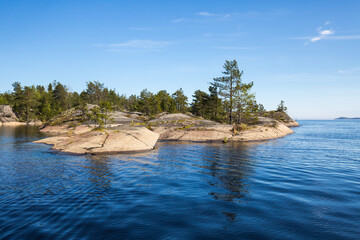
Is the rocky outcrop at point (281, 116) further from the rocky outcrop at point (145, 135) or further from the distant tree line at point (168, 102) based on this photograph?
the rocky outcrop at point (145, 135)

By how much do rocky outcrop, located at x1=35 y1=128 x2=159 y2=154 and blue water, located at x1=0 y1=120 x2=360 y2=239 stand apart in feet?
14.1

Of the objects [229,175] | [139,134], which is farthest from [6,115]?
[229,175]

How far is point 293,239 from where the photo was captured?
5750 mm

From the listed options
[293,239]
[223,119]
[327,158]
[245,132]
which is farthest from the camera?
[223,119]

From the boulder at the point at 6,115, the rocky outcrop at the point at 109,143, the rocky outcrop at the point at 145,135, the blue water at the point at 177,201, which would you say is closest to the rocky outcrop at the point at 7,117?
the boulder at the point at 6,115

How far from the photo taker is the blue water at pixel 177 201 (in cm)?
618

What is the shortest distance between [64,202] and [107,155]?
10.1 meters

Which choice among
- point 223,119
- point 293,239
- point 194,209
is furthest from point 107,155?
point 223,119

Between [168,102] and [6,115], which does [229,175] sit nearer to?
[168,102]

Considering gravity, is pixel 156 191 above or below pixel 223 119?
below

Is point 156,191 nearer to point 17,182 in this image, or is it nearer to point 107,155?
point 17,182

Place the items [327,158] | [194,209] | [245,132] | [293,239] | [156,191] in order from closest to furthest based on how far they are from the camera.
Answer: [293,239]
[194,209]
[156,191]
[327,158]
[245,132]

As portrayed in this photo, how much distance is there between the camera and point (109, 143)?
63.6 feet

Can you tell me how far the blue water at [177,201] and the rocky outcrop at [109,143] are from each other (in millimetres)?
4285
